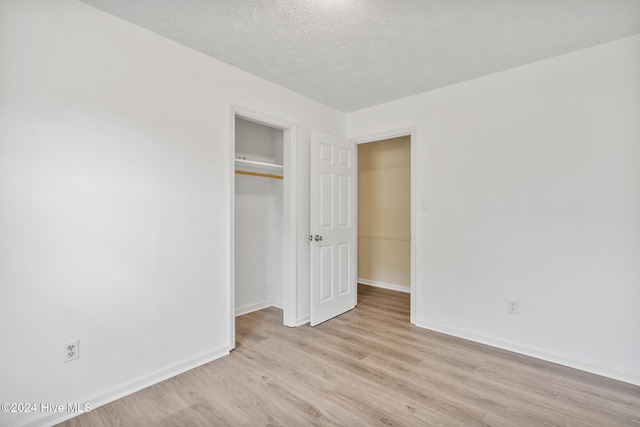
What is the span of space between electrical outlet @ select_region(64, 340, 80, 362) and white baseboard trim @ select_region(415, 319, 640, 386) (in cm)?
296

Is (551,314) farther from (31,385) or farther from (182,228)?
(31,385)

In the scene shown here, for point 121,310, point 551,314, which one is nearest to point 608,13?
point 551,314

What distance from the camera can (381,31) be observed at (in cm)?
204

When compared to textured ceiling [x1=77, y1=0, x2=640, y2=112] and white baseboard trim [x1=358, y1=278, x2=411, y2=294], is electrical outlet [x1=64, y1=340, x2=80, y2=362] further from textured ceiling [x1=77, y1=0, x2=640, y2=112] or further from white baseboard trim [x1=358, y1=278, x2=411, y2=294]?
white baseboard trim [x1=358, y1=278, x2=411, y2=294]

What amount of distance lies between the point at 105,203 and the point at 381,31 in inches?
87.1

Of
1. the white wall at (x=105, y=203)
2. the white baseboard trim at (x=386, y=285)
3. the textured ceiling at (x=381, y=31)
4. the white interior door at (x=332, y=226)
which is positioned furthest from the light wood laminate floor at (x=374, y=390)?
the textured ceiling at (x=381, y=31)

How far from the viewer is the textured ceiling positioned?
1801 mm

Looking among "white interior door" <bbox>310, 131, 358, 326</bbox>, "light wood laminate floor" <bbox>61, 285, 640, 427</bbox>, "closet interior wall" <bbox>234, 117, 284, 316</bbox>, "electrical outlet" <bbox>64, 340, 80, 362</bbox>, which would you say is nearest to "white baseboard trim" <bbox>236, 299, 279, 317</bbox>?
"closet interior wall" <bbox>234, 117, 284, 316</bbox>

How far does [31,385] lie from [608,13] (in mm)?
4180

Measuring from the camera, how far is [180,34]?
2119 mm

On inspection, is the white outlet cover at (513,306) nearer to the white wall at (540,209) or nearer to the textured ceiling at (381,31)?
the white wall at (540,209)

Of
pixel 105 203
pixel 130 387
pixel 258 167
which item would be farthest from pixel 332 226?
pixel 130 387

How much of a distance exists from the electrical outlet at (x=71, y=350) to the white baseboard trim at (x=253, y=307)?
176cm

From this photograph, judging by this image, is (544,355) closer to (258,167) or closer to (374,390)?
(374,390)
